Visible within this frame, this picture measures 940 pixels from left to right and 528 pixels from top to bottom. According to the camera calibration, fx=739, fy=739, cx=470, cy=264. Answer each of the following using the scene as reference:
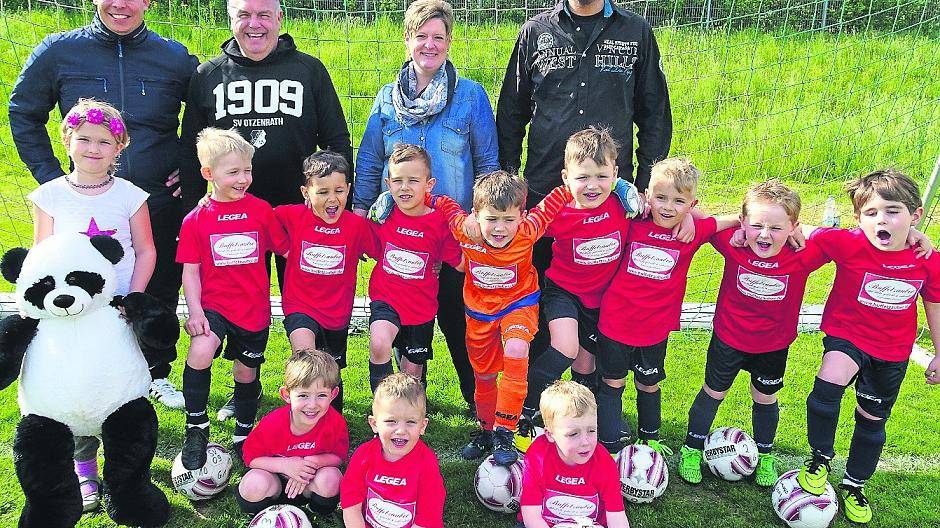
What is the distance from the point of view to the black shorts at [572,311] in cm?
347

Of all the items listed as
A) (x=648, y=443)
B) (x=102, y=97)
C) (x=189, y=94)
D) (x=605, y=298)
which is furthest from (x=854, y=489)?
(x=102, y=97)

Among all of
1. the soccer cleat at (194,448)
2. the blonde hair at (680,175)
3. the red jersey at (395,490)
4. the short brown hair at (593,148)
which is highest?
the short brown hair at (593,148)

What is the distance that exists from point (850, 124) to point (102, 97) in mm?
6257

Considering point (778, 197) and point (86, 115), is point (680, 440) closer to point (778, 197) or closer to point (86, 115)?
point (778, 197)

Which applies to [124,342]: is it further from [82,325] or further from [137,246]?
[137,246]

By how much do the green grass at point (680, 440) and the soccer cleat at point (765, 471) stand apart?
46 millimetres

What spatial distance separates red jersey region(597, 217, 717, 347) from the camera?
340 centimetres

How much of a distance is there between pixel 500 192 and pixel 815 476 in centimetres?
187

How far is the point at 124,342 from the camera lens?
3092 mm

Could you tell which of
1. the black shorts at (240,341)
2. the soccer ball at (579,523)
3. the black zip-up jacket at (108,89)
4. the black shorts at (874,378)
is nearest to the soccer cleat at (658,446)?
the soccer ball at (579,523)

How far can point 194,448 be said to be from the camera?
10.9 ft

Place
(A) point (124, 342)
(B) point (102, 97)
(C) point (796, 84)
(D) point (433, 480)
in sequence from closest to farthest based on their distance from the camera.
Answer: (D) point (433, 480)
(A) point (124, 342)
(B) point (102, 97)
(C) point (796, 84)

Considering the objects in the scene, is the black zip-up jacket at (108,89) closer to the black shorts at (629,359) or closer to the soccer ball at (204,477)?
the soccer ball at (204,477)

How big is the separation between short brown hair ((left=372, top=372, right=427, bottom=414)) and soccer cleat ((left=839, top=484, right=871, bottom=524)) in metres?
2.01
